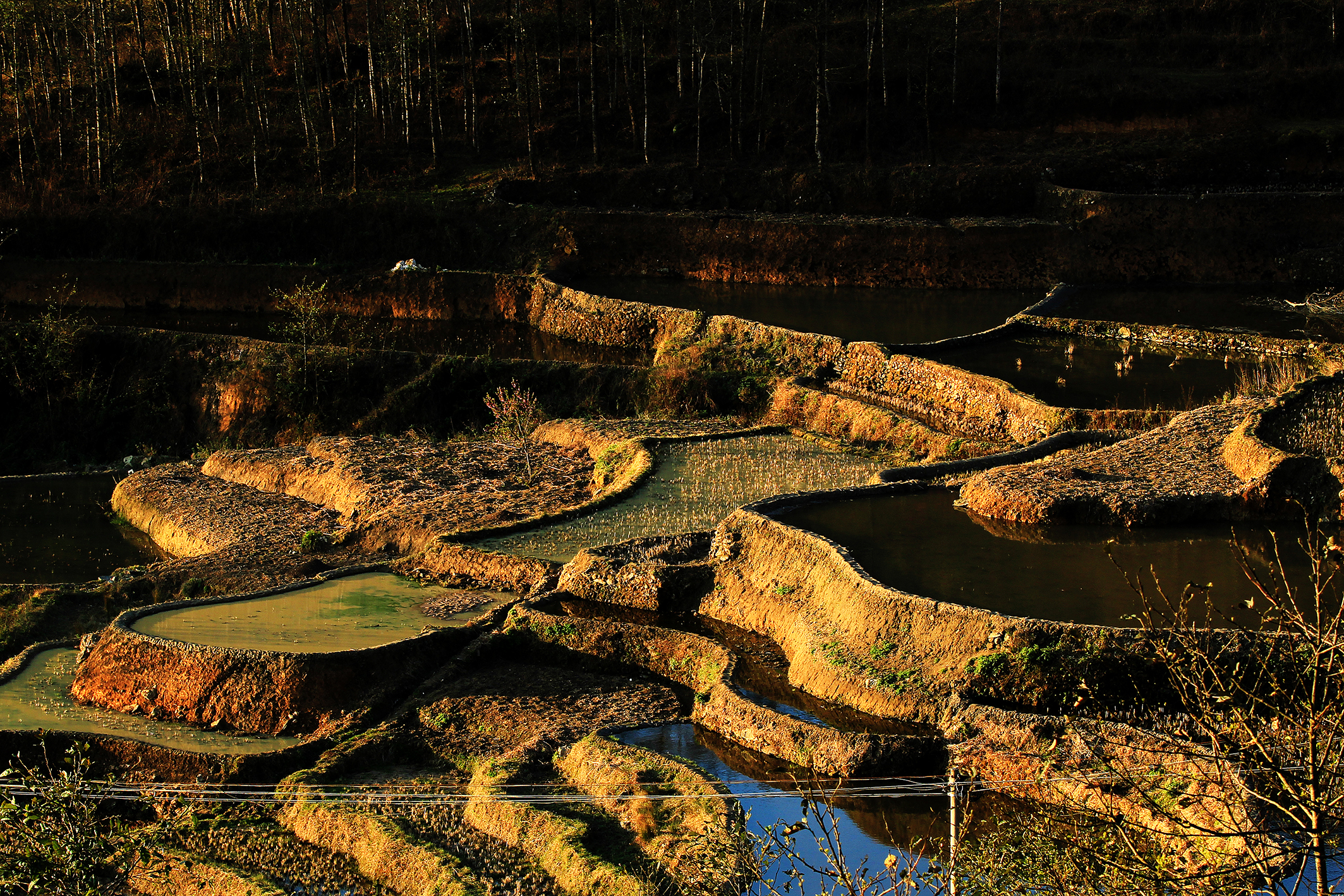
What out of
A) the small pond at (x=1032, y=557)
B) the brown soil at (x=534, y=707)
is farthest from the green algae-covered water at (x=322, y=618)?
the small pond at (x=1032, y=557)

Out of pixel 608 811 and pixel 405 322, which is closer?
pixel 608 811

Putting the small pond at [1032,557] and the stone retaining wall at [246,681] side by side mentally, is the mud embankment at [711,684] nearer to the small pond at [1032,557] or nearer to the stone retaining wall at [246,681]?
the stone retaining wall at [246,681]

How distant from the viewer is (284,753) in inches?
559

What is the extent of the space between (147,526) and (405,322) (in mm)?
14735

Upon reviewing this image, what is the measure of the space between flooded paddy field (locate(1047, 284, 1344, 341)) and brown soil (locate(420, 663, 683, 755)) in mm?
19379

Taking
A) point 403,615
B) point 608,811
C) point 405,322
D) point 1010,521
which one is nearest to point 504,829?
point 608,811

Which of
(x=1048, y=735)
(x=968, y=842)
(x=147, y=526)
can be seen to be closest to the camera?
(x=968, y=842)

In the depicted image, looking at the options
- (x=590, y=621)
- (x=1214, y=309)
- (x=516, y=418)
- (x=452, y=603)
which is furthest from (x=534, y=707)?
(x=1214, y=309)

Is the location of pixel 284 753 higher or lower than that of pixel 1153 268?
lower

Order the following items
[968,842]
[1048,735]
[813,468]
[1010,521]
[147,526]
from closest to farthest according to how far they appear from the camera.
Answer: [968,842]
[1048,735]
[1010,521]
[813,468]
[147,526]

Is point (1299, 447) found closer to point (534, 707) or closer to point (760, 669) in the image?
point (760, 669)

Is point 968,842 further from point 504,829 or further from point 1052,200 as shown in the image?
point 1052,200

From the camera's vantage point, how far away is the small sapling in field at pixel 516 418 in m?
26.2

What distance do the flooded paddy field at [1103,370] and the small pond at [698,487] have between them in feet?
15.5
